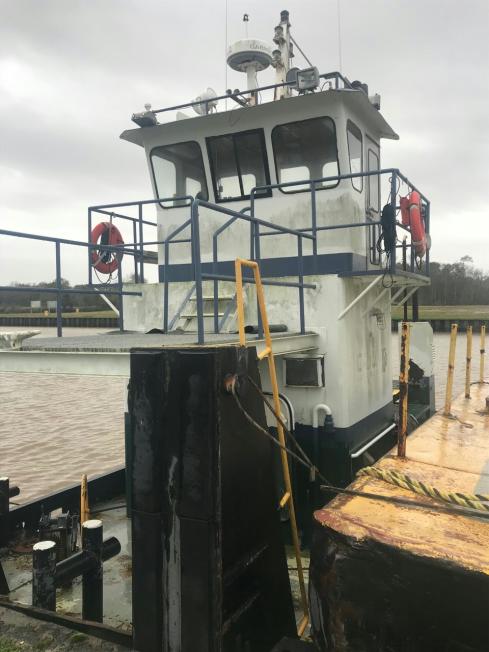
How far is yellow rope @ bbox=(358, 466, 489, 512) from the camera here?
3285 mm

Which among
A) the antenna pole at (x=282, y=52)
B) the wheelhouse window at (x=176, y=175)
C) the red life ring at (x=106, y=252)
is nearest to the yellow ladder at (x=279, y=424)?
the red life ring at (x=106, y=252)

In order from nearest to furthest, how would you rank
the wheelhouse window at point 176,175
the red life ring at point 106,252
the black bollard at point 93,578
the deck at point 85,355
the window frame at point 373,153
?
the deck at point 85,355 < the black bollard at point 93,578 < the red life ring at point 106,252 < the window frame at point 373,153 < the wheelhouse window at point 176,175

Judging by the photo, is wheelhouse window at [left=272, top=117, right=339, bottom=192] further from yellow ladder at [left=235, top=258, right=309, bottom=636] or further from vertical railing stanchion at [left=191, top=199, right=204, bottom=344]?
yellow ladder at [left=235, top=258, right=309, bottom=636]

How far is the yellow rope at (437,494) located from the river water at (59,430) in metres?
4.48

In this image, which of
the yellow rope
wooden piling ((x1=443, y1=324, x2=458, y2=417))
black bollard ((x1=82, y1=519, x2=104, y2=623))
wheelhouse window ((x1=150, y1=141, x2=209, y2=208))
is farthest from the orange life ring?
black bollard ((x1=82, y1=519, x2=104, y2=623))

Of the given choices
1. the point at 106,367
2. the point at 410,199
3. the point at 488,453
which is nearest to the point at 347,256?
the point at 410,199

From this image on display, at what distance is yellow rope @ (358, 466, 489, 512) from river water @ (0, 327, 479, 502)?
4.48 m

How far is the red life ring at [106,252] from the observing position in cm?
739

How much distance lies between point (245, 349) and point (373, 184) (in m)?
5.66

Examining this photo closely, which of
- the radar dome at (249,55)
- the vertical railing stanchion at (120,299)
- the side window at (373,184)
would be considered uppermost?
the radar dome at (249,55)

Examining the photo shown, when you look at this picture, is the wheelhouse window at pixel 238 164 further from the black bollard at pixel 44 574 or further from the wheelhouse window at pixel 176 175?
the black bollard at pixel 44 574

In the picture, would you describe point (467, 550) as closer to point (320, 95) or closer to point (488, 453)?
point (488, 453)

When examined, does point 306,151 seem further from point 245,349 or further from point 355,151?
point 245,349

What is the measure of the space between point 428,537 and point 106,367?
278cm
